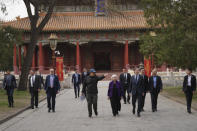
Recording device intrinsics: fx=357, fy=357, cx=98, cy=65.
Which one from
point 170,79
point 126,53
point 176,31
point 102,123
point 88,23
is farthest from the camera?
point 88,23

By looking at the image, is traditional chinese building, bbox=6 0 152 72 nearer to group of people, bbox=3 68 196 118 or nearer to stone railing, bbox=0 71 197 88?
stone railing, bbox=0 71 197 88

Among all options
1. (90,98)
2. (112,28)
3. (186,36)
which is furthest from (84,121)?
(112,28)

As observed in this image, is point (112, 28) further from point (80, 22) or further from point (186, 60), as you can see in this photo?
point (186, 60)

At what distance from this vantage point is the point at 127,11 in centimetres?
4169

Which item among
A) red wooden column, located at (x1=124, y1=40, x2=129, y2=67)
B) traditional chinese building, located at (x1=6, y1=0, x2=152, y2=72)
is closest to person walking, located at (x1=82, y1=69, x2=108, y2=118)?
traditional chinese building, located at (x1=6, y1=0, x2=152, y2=72)

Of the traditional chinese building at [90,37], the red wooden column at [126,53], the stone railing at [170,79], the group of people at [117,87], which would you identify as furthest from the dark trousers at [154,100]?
the red wooden column at [126,53]

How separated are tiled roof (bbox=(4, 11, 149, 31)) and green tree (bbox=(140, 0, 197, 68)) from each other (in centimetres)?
1759

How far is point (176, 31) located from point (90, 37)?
883 inches

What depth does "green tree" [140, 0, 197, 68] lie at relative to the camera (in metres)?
17.3

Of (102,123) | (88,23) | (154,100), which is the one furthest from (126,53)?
(102,123)

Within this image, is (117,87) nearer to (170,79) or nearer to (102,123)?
(102,123)

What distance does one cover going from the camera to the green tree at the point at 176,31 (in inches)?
683

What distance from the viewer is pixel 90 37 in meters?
39.8

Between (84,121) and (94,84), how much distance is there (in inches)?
67.8
